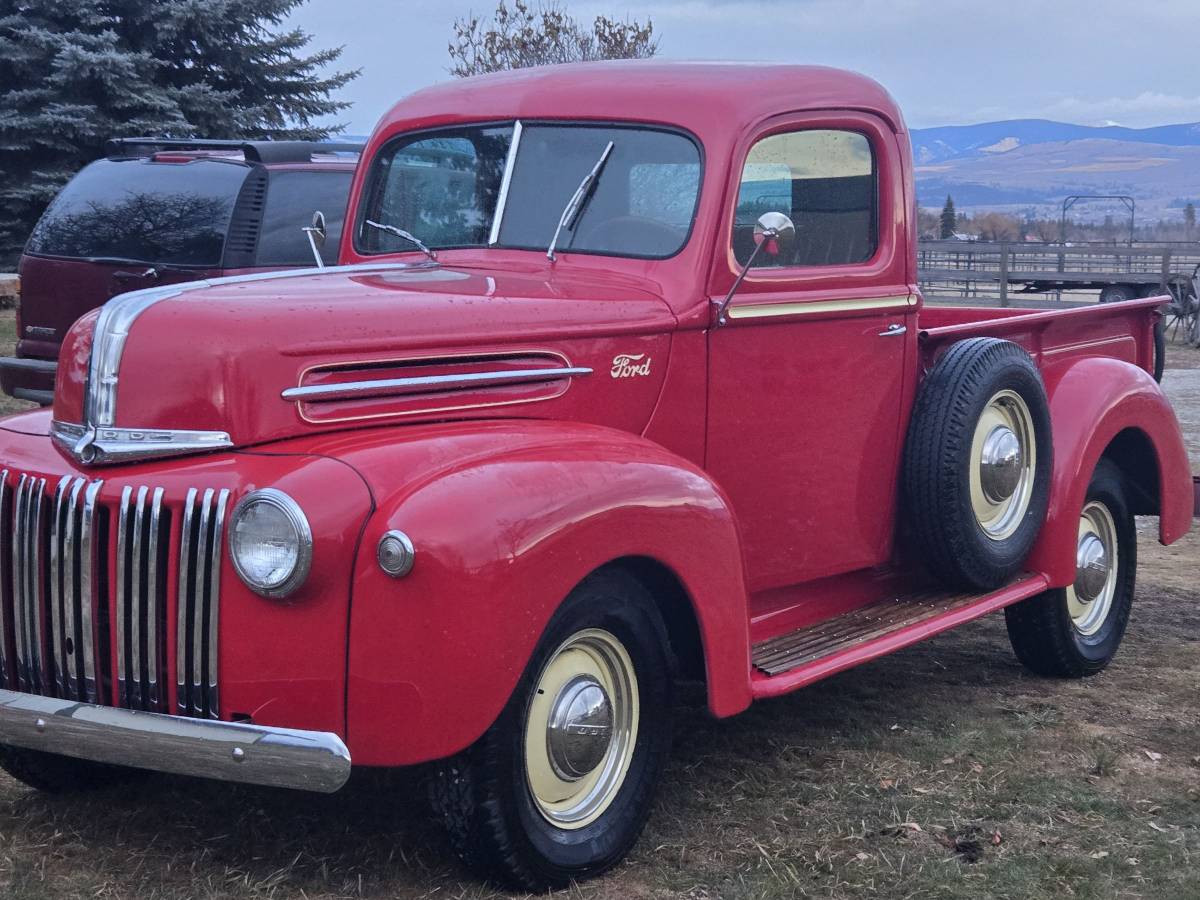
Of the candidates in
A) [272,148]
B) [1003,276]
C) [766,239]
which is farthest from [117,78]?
[766,239]

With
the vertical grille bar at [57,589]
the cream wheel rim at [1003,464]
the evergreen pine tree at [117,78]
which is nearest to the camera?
the vertical grille bar at [57,589]

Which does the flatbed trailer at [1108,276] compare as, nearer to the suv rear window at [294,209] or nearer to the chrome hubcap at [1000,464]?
the suv rear window at [294,209]

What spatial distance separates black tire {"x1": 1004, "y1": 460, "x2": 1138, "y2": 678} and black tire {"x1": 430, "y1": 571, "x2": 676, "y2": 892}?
201 centimetres

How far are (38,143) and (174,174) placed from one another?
1113 centimetres

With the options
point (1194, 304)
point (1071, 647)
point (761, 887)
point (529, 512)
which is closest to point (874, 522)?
point (1071, 647)

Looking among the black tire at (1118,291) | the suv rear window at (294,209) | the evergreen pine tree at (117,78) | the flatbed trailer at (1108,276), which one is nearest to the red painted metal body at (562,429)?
the suv rear window at (294,209)

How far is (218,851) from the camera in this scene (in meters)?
3.50

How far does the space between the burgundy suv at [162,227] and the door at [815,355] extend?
12.4 feet

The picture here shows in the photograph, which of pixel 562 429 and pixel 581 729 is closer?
pixel 581 729

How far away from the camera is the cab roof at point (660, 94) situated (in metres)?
4.14

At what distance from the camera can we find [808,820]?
379 cm

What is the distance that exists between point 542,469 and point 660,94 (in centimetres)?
148

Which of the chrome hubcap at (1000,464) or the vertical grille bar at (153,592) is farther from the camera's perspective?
the chrome hubcap at (1000,464)

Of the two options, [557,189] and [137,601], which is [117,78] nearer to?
[557,189]
